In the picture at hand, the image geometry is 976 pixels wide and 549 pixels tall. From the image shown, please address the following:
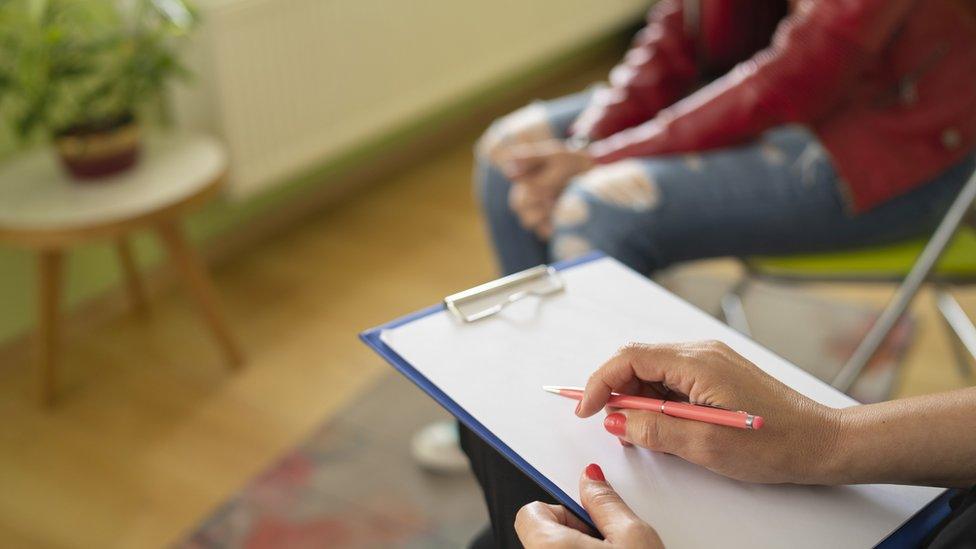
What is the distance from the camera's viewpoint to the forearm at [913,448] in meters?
0.58

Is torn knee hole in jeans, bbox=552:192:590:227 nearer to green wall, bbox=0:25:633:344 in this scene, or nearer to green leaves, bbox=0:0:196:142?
green leaves, bbox=0:0:196:142

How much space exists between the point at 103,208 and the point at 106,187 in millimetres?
93

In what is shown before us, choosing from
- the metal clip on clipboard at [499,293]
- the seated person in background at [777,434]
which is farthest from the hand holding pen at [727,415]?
the metal clip on clipboard at [499,293]

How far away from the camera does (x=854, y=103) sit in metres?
1.16

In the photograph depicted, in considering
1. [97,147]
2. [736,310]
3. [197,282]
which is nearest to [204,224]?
[197,282]

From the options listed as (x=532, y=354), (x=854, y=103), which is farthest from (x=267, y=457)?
(x=854, y=103)

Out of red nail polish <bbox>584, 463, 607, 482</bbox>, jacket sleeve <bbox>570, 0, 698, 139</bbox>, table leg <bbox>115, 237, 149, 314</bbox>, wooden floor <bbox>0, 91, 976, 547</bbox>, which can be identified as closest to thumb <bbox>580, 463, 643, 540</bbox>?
red nail polish <bbox>584, 463, 607, 482</bbox>

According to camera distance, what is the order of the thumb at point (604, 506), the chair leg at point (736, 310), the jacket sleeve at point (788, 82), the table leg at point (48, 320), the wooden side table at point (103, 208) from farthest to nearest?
the chair leg at point (736, 310) → the table leg at point (48, 320) → the wooden side table at point (103, 208) → the jacket sleeve at point (788, 82) → the thumb at point (604, 506)

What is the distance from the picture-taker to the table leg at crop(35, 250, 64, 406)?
5.23 ft

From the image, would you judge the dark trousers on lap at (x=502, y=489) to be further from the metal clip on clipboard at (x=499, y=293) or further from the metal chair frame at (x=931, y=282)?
the metal chair frame at (x=931, y=282)

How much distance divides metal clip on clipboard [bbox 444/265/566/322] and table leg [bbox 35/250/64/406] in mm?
1120

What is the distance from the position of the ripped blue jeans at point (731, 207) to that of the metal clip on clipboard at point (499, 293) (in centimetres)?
36

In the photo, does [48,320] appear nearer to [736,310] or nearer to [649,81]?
[649,81]

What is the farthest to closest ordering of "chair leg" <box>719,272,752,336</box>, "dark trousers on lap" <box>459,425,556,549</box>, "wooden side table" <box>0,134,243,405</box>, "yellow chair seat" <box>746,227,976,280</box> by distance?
"chair leg" <box>719,272,752,336</box> < "wooden side table" <box>0,134,243,405</box> < "yellow chair seat" <box>746,227,976,280</box> < "dark trousers on lap" <box>459,425,556,549</box>
